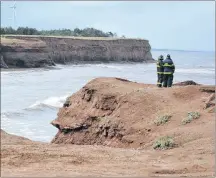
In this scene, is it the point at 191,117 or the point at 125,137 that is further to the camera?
the point at 125,137

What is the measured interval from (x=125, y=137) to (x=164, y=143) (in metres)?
2.34

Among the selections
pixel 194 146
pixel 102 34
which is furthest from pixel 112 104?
pixel 102 34

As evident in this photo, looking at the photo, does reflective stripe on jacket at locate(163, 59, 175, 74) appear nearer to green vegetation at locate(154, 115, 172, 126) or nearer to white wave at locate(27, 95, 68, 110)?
green vegetation at locate(154, 115, 172, 126)

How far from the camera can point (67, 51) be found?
93.0 m

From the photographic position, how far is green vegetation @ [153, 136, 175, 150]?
1129 centimetres

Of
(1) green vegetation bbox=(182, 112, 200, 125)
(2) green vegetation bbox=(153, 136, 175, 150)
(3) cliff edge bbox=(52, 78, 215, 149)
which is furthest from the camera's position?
(1) green vegetation bbox=(182, 112, 200, 125)

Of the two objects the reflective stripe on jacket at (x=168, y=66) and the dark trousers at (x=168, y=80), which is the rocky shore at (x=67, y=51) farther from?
the dark trousers at (x=168, y=80)

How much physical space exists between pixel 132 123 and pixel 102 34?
127655 millimetres

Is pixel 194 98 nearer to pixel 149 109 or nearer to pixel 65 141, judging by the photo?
pixel 149 109

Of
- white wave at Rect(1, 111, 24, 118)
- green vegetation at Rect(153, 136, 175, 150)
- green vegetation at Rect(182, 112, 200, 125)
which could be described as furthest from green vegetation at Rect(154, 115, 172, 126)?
white wave at Rect(1, 111, 24, 118)

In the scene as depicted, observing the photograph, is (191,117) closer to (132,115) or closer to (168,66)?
(132,115)

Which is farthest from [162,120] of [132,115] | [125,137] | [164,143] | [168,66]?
[168,66]

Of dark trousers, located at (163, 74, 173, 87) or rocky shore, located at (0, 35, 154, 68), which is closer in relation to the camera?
dark trousers, located at (163, 74, 173, 87)

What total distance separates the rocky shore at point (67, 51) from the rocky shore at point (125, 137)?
54573 mm
